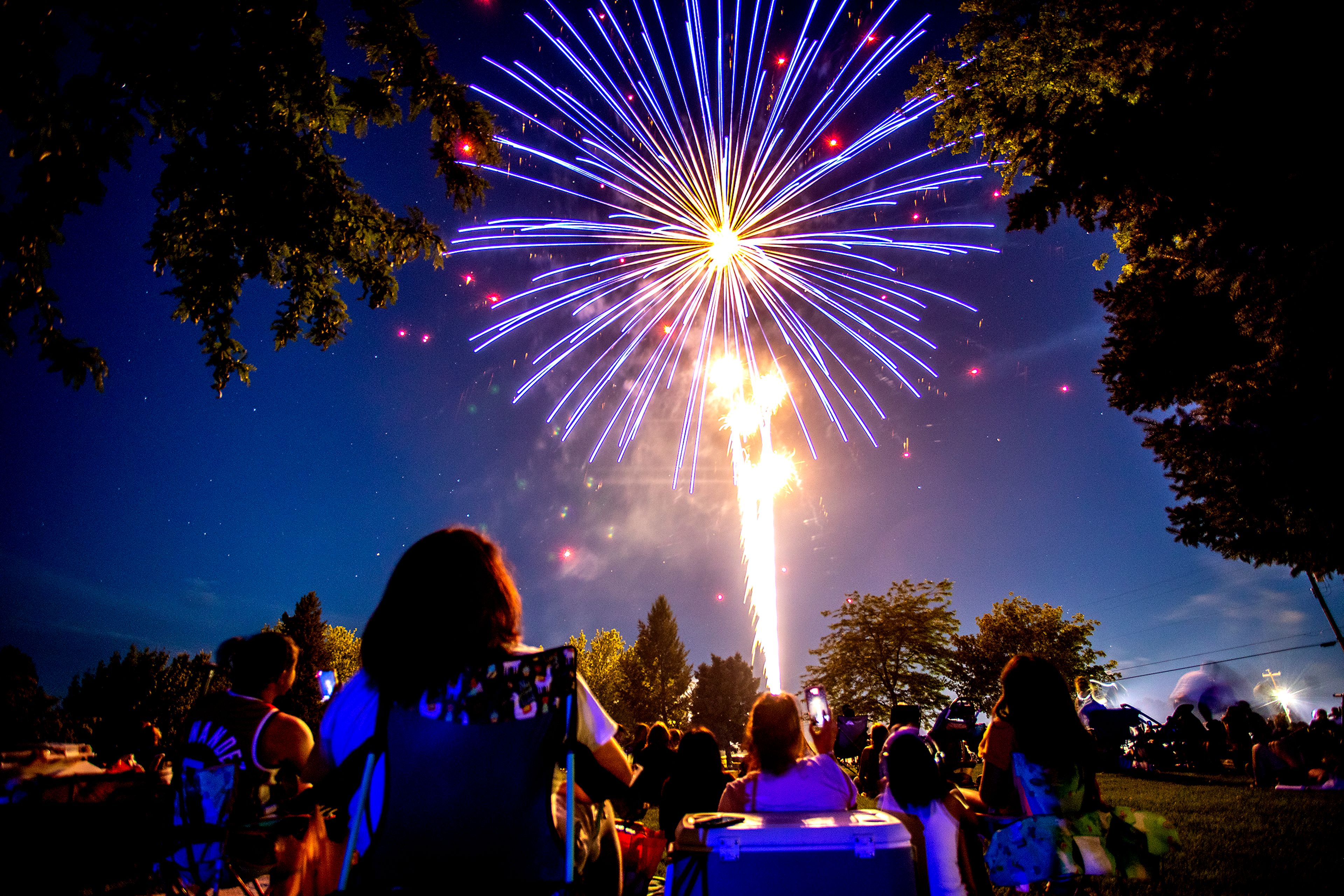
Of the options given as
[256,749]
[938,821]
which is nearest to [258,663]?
[256,749]

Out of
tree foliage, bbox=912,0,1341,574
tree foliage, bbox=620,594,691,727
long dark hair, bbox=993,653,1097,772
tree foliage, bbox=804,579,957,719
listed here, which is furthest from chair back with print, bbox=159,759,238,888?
tree foliage, bbox=620,594,691,727

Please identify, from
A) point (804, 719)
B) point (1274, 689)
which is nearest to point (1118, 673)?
point (804, 719)

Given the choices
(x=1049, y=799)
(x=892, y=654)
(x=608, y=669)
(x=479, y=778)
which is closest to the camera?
(x=479, y=778)

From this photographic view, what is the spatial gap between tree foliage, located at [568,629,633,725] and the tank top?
5840 centimetres

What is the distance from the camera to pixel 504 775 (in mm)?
1826

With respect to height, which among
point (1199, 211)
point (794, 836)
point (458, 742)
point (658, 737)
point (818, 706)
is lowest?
point (794, 836)

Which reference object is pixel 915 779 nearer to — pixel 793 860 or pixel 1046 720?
pixel 1046 720

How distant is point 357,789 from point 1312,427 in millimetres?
13914

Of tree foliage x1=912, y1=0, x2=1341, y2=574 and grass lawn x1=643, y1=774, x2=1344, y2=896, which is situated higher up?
tree foliage x1=912, y1=0, x2=1341, y2=574

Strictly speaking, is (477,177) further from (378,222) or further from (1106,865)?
(1106,865)

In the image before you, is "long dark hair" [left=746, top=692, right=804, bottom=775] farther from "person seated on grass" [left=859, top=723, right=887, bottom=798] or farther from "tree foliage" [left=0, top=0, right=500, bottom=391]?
"tree foliage" [left=0, top=0, right=500, bottom=391]

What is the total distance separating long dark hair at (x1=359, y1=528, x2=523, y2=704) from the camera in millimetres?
1944

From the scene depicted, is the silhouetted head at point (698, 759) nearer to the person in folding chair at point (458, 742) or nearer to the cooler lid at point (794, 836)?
the cooler lid at point (794, 836)

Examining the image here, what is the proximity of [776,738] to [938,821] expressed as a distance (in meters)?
1.15
